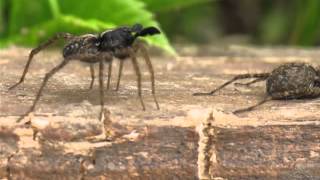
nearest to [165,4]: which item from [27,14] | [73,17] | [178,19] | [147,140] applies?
[73,17]

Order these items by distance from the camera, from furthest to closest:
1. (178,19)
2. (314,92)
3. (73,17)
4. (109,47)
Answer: (178,19), (73,17), (314,92), (109,47)

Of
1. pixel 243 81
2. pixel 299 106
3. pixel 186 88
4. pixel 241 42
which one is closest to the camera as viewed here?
pixel 299 106

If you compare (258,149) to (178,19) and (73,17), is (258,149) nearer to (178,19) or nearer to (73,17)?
(73,17)

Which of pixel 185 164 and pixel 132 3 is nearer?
pixel 185 164

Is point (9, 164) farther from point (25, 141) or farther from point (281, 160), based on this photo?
point (281, 160)

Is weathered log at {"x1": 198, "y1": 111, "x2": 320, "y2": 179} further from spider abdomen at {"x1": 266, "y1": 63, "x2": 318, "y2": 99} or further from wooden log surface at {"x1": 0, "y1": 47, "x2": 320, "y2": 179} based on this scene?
spider abdomen at {"x1": 266, "y1": 63, "x2": 318, "y2": 99}

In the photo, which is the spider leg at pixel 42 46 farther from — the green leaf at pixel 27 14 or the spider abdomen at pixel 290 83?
the green leaf at pixel 27 14

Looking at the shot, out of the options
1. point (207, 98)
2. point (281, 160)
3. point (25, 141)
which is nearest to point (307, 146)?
point (281, 160)
